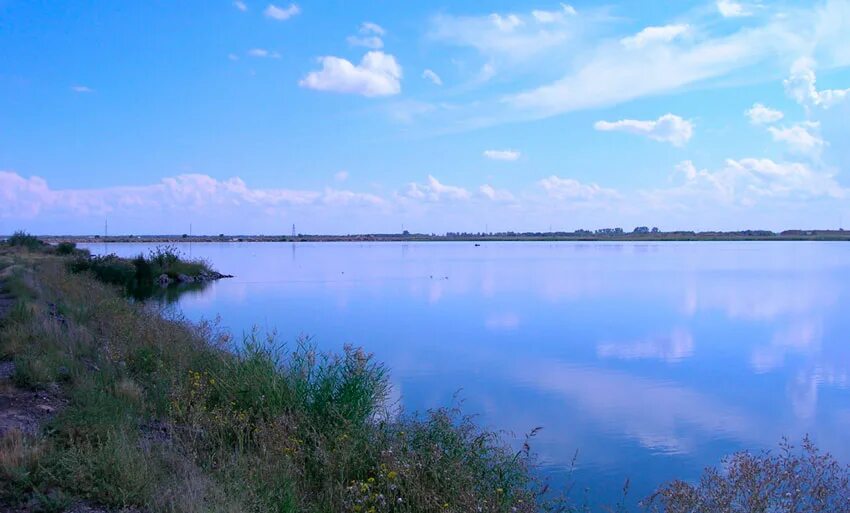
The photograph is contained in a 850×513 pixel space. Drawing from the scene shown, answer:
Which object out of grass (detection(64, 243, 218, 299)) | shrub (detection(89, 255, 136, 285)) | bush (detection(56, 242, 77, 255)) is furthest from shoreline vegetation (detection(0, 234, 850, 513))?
bush (detection(56, 242, 77, 255))

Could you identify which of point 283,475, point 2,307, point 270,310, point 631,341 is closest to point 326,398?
point 283,475

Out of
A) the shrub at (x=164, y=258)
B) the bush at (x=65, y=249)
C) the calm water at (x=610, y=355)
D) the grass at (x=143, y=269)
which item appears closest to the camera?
the calm water at (x=610, y=355)

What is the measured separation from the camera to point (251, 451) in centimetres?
655

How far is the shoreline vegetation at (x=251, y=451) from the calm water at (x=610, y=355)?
133 centimetres

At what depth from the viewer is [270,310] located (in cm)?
2484

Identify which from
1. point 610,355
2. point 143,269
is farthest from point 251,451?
point 143,269

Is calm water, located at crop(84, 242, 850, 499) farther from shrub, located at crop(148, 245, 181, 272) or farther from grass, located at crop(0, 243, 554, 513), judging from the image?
shrub, located at crop(148, 245, 181, 272)

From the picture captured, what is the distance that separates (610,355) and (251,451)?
1117 centimetres

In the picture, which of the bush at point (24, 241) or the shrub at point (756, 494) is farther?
the bush at point (24, 241)

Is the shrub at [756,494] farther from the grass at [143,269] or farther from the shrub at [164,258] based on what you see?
the shrub at [164,258]

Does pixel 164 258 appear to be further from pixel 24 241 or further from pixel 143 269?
pixel 24 241

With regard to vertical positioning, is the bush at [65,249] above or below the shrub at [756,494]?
above

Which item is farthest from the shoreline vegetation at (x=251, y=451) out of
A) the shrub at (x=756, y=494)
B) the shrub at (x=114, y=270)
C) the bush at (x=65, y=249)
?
the bush at (x=65, y=249)

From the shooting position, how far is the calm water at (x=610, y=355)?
9.77 m
